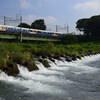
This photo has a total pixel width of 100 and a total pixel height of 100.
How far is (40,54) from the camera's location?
18.3 m

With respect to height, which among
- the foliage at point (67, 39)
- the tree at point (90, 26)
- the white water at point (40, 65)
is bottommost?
the white water at point (40, 65)

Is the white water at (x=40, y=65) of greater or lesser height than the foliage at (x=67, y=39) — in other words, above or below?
→ below

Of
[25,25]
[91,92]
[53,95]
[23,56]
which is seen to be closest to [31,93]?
[53,95]

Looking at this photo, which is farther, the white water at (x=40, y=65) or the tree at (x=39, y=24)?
the tree at (x=39, y=24)

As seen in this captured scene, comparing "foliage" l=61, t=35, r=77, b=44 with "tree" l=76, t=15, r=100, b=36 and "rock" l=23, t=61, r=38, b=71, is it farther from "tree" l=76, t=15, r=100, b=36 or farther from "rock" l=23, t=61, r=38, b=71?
"rock" l=23, t=61, r=38, b=71

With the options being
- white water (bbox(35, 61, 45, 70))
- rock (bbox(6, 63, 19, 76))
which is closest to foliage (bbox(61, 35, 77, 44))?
white water (bbox(35, 61, 45, 70))

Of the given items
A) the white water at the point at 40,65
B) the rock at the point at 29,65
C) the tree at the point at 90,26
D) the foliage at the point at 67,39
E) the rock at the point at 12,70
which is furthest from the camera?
the tree at the point at 90,26

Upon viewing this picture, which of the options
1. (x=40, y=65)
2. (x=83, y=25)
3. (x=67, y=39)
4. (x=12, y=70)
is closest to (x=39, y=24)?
(x=83, y=25)

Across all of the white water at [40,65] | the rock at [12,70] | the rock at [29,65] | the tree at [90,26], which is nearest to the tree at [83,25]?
the tree at [90,26]

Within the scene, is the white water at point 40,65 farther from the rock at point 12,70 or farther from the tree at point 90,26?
the tree at point 90,26

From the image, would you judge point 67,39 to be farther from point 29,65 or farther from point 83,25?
point 29,65

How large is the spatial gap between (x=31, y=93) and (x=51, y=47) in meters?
14.7

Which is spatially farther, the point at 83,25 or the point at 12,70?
the point at 83,25

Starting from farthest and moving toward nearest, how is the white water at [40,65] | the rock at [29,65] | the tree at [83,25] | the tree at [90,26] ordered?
the tree at [83,25] < the tree at [90,26] < the white water at [40,65] < the rock at [29,65]
